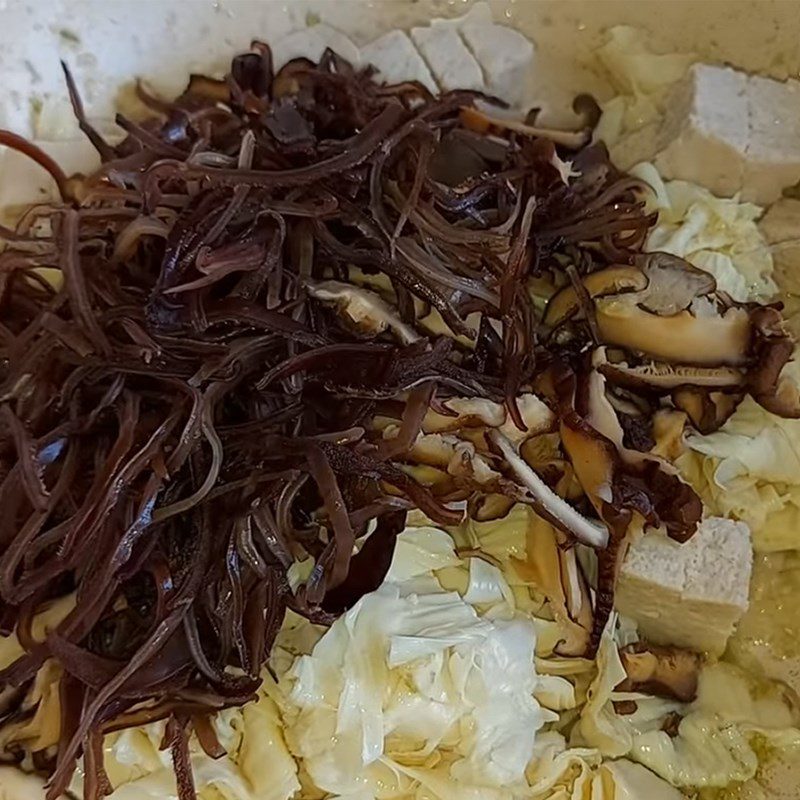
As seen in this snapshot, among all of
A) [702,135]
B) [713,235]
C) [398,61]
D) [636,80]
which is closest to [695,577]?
[713,235]

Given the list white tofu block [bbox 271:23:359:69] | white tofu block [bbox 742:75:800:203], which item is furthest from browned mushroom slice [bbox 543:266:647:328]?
white tofu block [bbox 271:23:359:69]

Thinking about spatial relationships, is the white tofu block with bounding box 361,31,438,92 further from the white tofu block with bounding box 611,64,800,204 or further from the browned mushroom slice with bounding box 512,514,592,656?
the browned mushroom slice with bounding box 512,514,592,656

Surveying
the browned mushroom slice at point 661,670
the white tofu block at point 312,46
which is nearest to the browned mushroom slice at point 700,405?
the browned mushroom slice at point 661,670

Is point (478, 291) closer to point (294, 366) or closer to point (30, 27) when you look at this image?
point (294, 366)

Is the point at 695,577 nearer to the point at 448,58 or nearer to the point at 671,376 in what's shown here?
the point at 671,376

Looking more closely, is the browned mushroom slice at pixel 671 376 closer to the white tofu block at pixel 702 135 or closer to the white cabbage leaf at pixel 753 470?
the white cabbage leaf at pixel 753 470
